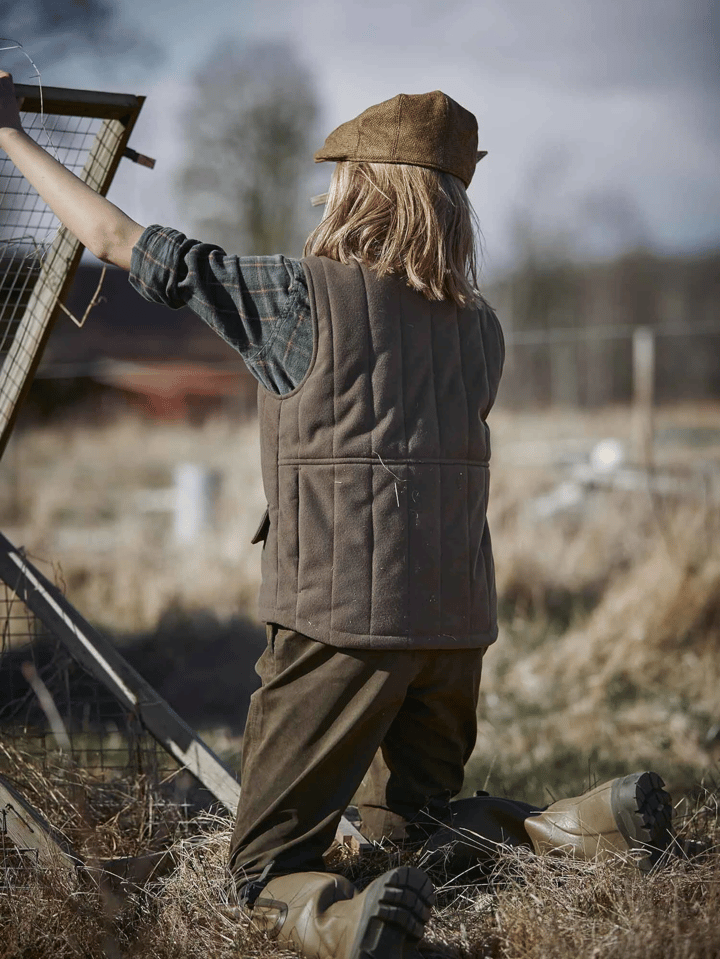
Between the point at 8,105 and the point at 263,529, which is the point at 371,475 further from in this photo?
the point at 8,105

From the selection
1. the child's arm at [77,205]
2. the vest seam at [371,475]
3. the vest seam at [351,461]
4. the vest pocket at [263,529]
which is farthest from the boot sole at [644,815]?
the child's arm at [77,205]

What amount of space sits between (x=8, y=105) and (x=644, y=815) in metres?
2.08

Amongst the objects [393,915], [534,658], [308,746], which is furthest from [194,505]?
[393,915]

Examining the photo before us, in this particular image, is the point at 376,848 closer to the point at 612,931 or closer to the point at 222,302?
the point at 612,931

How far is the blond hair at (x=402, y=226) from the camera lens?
2.00 meters

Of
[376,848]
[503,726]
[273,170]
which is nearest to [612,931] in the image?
[376,848]

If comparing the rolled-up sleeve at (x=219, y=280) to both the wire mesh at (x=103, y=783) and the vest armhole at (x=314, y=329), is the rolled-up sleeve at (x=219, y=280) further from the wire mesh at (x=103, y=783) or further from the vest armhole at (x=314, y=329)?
the wire mesh at (x=103, y=783)

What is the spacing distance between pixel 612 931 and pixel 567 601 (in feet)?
15.1

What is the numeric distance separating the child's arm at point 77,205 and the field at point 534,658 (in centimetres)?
124

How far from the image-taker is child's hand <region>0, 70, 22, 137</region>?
2.13 metres

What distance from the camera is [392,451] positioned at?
192 centimetres

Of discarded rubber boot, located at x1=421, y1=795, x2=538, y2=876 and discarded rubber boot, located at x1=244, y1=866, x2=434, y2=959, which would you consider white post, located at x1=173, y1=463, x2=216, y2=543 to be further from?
discarded rubber boot, located at x1=244, y1=866, x2=434, y2=959

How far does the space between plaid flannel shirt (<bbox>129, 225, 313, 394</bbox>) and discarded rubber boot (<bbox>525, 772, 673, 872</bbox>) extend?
1.10 meters

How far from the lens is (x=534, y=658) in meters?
5.42
